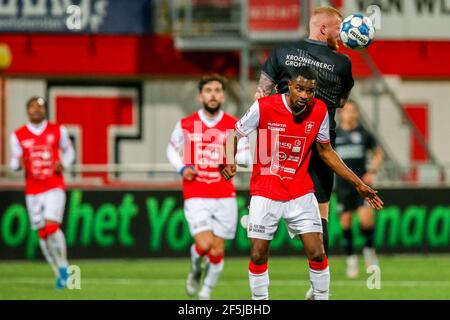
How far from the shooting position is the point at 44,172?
17.1 metres

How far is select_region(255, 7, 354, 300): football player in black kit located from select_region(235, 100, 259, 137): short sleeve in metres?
0.38

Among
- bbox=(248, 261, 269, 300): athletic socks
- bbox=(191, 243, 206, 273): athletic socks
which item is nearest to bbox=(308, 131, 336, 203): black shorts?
bbox=(248, 261, 269, 300): athletic socks

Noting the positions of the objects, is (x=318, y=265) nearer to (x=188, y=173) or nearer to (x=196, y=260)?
(x=188, y=173)

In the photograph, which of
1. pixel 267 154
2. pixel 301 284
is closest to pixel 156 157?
pixel 301 284

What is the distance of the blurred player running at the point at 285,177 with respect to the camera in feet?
37.2

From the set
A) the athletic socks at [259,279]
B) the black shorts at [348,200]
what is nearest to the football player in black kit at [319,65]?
the athletic socks at [259,279]

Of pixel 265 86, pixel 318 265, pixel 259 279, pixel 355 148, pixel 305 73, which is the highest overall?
pixel 305 73

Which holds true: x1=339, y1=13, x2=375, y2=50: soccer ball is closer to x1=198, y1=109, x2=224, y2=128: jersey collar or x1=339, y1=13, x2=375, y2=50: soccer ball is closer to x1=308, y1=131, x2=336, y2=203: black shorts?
x1=308, y1=131, x2=336, y2=203: black shorts

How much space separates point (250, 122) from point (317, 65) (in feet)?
3.04

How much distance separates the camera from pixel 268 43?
26297mm

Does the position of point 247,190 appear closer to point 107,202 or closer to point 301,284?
point 107,202

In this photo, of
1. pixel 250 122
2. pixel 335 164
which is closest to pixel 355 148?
pixel 335 164

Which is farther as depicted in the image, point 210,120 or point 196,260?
point 210,120

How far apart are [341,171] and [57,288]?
18.9ft
